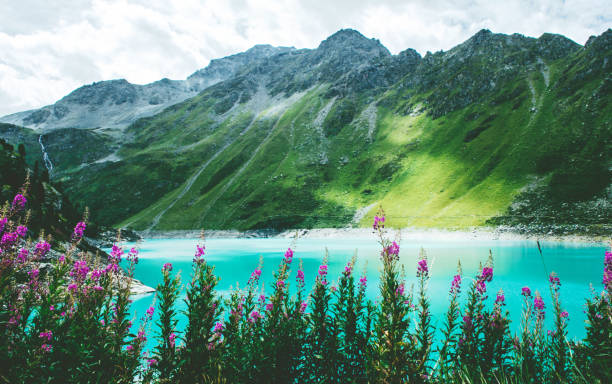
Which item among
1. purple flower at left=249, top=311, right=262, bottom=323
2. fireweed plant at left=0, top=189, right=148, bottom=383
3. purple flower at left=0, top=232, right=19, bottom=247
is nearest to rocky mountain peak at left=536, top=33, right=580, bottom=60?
purple flower at left=249, top=311, right=262, bottom=323

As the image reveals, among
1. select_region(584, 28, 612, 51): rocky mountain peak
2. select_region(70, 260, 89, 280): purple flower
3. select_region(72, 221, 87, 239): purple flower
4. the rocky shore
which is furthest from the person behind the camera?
select_region(584, 28, 612, 51): rocky mountain peak

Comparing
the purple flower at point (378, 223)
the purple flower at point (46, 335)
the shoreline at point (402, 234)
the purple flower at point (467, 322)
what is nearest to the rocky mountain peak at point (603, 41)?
the shoreline at point (402, 234)

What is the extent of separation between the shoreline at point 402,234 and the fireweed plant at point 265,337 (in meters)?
56.9

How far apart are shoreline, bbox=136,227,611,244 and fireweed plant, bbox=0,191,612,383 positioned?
56.9 meters

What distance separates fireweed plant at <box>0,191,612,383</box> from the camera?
6.40 m

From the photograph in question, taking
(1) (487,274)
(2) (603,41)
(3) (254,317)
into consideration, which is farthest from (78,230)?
(2) (603,41)

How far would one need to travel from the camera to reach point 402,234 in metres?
107

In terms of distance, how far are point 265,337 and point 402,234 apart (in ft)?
349

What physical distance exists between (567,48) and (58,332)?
221 meters

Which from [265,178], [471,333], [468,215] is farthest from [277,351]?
[265,178]

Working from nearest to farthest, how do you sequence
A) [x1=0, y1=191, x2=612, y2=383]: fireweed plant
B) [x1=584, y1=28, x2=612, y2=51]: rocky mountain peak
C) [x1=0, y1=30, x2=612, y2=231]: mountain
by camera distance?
[x1=0, y1=191, x2=612, y2=383]: fireweed plant → [x1=0, y1=30, x2=612, y2=231]: mountain → [x1=584, y1=28, x2=612, y2=51]: rocky mountain peak

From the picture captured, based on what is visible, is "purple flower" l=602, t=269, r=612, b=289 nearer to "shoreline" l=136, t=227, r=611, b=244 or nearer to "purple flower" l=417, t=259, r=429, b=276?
"purple flower" l=417, t=259, r=429, b=276

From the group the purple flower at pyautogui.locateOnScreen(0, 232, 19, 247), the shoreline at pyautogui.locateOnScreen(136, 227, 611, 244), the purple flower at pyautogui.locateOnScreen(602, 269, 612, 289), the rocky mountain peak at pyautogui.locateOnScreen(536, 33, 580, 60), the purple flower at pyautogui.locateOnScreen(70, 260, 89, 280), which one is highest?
the rocky mountain peak at pyautogui.locateOnScreen(536, 33, 580, 60)

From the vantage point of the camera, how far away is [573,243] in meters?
66.3
